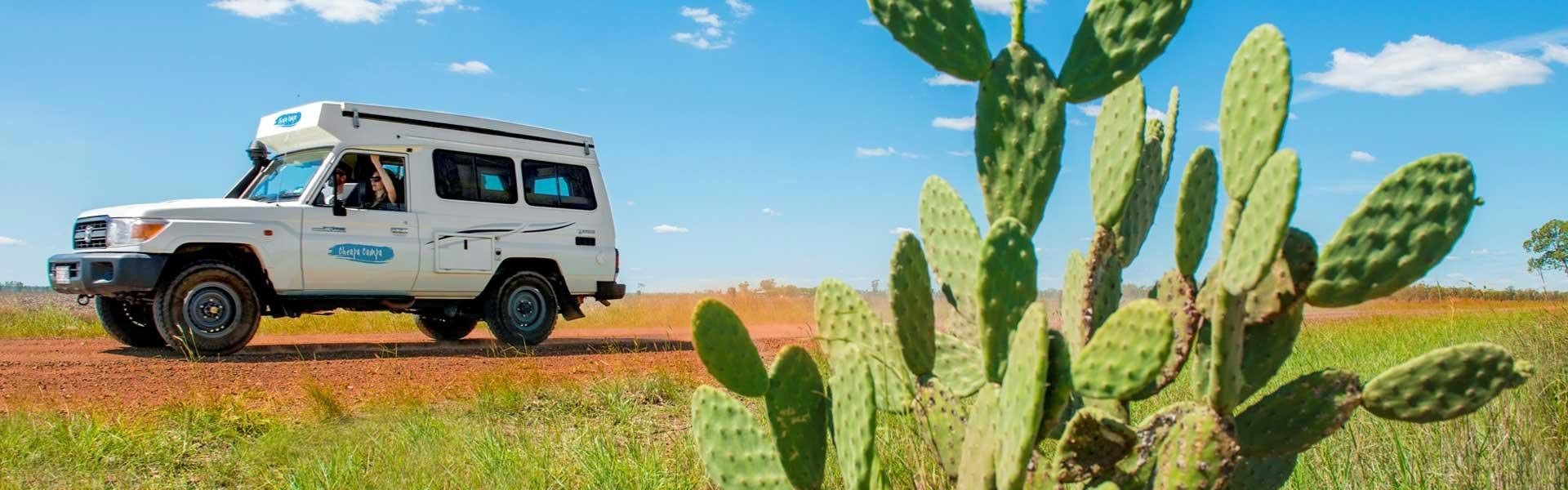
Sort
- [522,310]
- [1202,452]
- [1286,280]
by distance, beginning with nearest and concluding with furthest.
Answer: [1202,452], [1286,280], [522,310]

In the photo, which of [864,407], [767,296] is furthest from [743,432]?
[767,296]

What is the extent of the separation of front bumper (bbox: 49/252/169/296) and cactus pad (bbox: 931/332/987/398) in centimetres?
860

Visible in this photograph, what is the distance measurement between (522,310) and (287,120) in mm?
2789

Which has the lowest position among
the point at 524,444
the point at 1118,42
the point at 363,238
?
the point at 524,444

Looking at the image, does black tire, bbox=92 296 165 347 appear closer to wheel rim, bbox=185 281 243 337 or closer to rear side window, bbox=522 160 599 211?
wheel rim, bbox=185 281 243 337

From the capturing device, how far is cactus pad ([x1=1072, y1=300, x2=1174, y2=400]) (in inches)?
71.4

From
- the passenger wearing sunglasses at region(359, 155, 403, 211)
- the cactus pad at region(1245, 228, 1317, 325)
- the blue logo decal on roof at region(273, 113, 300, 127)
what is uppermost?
the blue logo decal on roof at region(273, 113, 300, 127)

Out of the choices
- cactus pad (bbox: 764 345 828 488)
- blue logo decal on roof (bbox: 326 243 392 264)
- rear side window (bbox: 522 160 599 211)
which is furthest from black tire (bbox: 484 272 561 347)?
cactus pad (bbox: 764 345 828 488)

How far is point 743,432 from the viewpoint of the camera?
2.58 meters

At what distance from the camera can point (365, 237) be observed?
10.3 m

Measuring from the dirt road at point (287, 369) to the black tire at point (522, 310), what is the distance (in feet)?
0.59

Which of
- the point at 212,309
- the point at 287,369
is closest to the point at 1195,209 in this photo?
the point at 287,369

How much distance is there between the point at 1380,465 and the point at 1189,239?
219cm

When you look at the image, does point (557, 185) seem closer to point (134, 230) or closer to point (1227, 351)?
point (134, 230)
